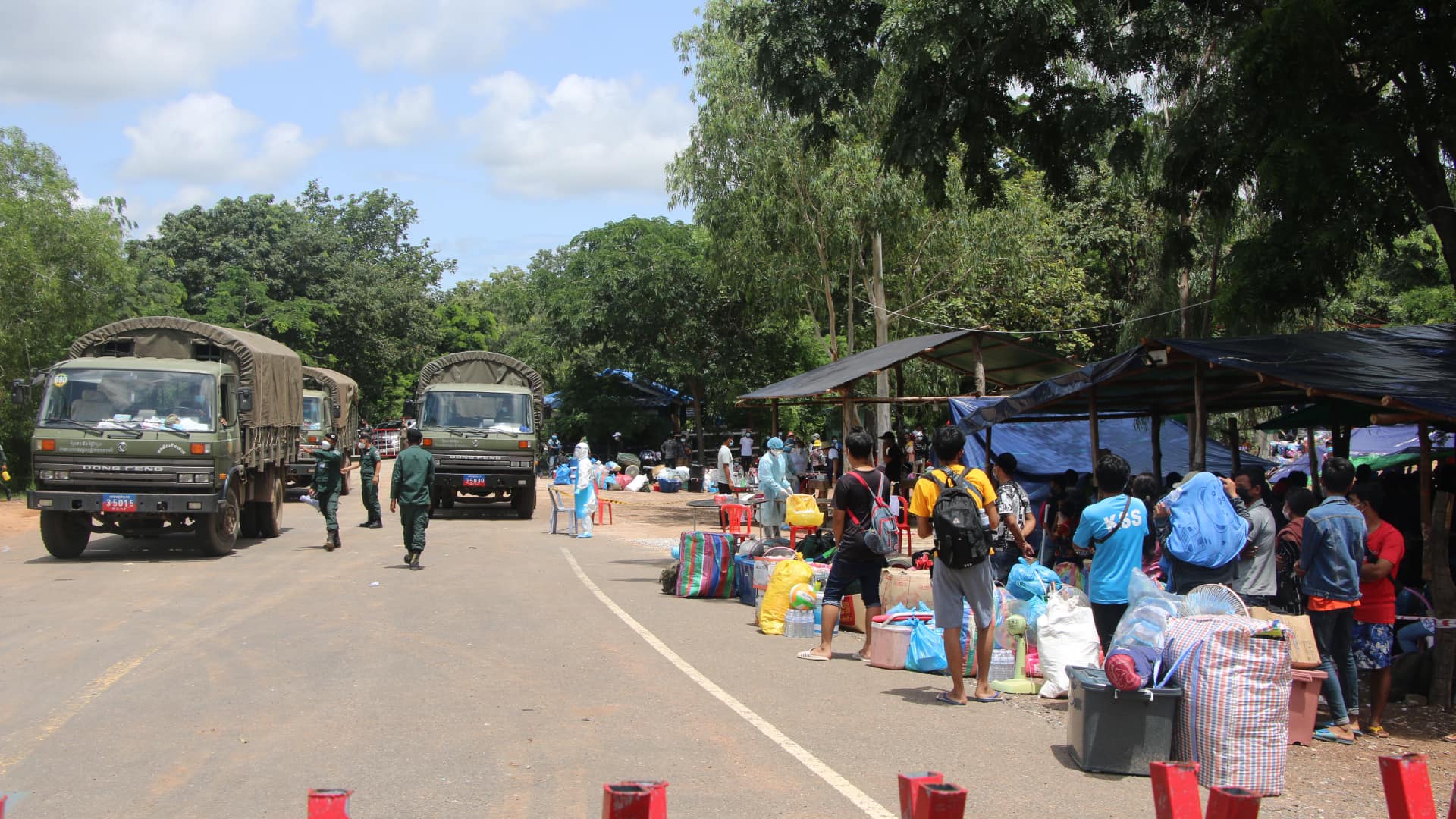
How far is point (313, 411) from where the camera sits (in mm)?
31312

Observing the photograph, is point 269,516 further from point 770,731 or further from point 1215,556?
point 1215,556

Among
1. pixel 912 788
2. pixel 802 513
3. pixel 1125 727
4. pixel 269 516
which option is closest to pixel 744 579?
pixel 802 513

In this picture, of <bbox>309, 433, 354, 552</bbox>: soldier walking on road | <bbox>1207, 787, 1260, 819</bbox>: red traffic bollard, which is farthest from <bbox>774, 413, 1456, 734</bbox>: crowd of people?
<bbox>309, 433, 354, 552</bbox>: soldier walking on road

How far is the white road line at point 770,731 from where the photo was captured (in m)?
5.22

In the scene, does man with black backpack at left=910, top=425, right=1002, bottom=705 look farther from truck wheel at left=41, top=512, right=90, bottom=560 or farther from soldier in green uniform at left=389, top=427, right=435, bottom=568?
truck wheel at left=41, top=512, right=90, bottom=560

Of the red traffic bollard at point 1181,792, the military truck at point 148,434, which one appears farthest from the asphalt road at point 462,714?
the military truck at point 148,434

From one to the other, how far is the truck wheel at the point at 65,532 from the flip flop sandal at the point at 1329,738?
14.6 m

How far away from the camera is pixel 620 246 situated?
38.1 meters

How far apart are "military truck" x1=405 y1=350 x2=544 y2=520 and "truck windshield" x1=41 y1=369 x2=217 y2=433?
758 cm

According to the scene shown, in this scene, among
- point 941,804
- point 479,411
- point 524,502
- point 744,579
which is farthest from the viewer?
point 524,502

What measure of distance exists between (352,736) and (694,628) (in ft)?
14.7

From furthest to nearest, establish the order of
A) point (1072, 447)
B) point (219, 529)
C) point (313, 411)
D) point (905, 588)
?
point (313, 411) < point (1072, 447) < point (219, 529) < point (905, 588)

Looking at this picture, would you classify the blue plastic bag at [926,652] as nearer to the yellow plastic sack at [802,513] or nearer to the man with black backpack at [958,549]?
the man with black backpack at [958,549]

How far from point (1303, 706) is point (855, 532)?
322 cm
